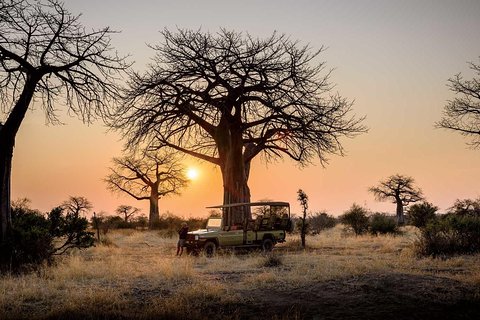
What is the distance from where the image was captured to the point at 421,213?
31969mm

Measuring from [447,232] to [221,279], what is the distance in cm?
1023

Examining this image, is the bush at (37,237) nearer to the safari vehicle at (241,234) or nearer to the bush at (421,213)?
the safari vehicle at (241,234)

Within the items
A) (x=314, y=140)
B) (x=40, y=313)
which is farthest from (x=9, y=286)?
(x=314, y=140)

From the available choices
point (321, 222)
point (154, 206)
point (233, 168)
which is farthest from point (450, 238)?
point (154, 206)

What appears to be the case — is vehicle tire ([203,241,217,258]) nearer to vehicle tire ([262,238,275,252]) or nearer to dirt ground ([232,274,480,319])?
vehicle tire ([262,238,275,252])

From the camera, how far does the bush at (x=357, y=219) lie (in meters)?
33.0

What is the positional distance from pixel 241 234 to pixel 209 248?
4.50 feet

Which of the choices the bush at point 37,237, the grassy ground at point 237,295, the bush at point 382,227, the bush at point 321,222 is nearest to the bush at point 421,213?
the bush at point 382,227

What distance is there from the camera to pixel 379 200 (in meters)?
62.6

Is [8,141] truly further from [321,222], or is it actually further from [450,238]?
[321,222]

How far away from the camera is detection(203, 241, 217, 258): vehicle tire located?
18375 millimetres

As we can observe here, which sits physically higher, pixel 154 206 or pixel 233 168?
pixel 233 168

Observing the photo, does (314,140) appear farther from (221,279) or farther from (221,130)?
(221,279)

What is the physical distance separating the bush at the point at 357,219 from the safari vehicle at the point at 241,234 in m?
13.5
